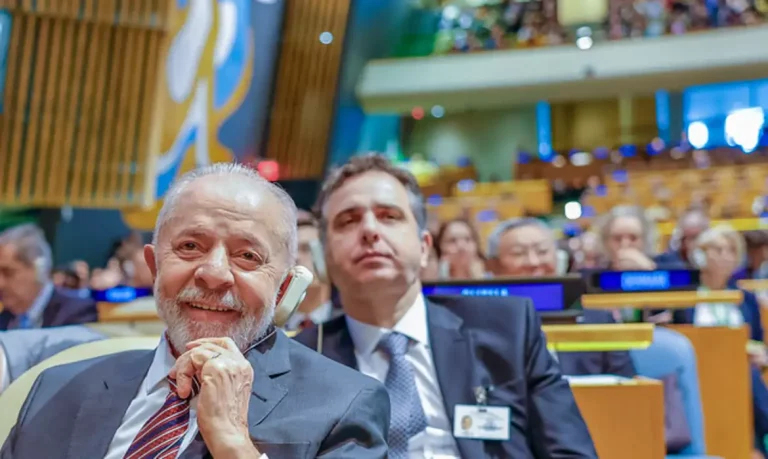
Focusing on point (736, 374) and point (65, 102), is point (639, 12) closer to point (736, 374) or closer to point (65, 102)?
point (65, 102)

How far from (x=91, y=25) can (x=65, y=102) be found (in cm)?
88

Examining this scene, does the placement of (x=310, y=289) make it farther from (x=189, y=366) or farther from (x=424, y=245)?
(x=189, y=366)

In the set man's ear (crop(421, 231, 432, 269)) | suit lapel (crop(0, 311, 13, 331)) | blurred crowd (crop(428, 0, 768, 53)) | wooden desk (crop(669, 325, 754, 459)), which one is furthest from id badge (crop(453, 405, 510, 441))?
blurred crowd (crop(428, 0, 768, 53))

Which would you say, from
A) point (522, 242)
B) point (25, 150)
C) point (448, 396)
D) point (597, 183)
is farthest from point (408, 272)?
point (597, 183)

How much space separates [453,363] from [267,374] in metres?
0.65

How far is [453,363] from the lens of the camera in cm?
186

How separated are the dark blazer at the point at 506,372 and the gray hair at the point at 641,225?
7.97 feet

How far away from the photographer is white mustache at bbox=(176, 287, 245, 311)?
50.8 inches

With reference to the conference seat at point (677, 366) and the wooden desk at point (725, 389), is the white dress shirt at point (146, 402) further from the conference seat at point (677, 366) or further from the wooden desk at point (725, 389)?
the wooden desk at point (725, 389)

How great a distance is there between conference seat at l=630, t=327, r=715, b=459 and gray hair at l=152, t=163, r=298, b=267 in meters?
1.26

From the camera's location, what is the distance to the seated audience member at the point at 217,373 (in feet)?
3.95

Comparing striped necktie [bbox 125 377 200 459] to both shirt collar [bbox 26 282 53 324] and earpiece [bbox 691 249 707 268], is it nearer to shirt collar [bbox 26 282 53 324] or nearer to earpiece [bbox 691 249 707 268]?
shirt collar [bbox 26 282 53 324]

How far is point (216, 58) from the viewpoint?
34.1 feet

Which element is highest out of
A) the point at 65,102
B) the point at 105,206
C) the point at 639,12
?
the point at 639,12
